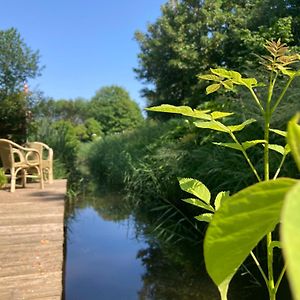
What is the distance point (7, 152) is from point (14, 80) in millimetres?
3651

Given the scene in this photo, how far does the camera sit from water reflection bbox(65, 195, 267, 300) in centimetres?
307

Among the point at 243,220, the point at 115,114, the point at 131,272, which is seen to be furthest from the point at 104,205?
the point at 115,114

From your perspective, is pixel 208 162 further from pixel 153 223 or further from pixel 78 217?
pixel 78 217

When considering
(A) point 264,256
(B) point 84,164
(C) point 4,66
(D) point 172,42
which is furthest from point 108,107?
(A) point 264,256

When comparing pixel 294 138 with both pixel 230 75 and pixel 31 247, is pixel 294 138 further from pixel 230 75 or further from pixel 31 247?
pixel 31 247

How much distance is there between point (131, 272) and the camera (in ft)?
11.9

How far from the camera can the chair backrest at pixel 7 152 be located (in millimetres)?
4414

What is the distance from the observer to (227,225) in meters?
0.34

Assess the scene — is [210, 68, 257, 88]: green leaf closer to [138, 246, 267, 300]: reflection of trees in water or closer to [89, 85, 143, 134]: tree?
[138, 246, 267, 300]: reflection of trees in water

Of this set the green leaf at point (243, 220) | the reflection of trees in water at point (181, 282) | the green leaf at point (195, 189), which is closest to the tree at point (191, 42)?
the reflection of trees in water at point (181, 282)

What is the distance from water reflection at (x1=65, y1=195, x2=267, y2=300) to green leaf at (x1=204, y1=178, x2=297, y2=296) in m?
Result: 2.83

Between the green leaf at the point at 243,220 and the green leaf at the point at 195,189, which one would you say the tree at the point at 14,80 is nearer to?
the green leaf at the point at 195,189

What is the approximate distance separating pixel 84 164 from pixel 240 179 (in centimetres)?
1386

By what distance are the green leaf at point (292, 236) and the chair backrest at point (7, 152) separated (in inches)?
179
